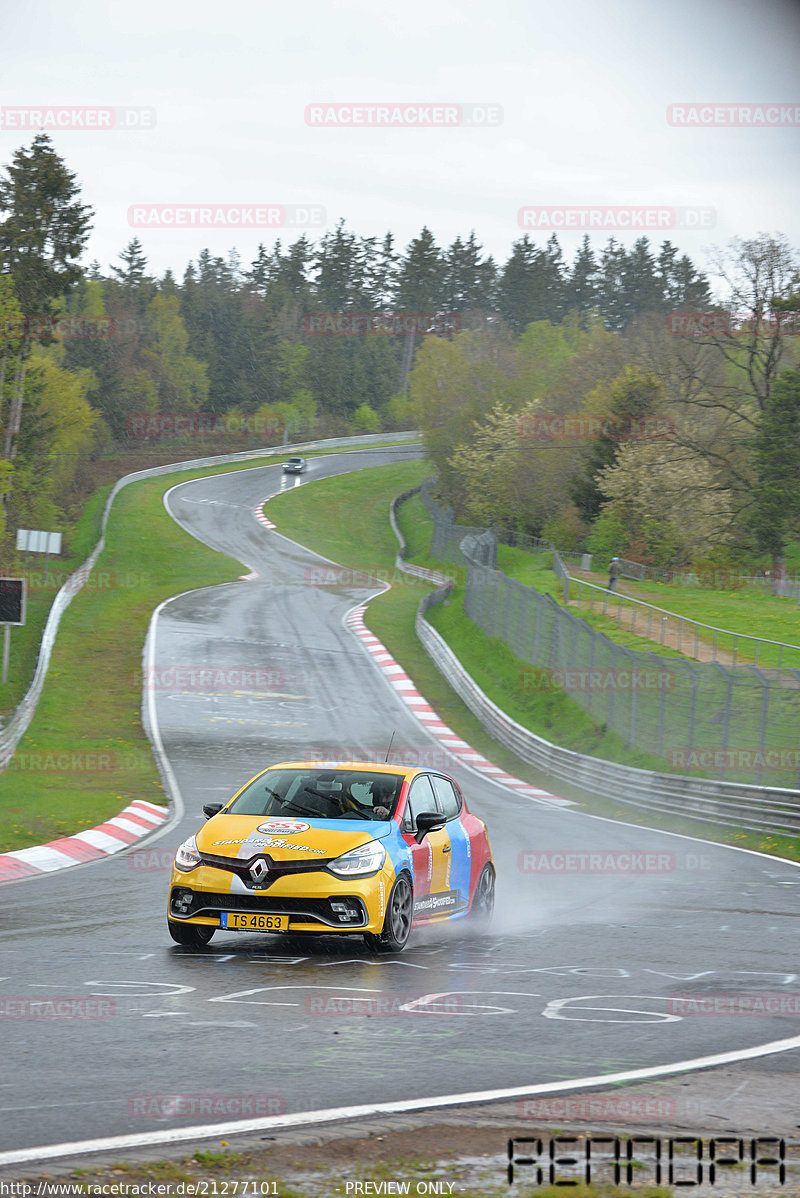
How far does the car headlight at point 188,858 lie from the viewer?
9.63 metres

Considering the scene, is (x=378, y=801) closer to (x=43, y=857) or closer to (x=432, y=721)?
(x=43, y=857)

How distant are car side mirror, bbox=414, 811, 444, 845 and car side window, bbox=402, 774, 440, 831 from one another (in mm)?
83

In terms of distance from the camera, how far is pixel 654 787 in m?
22.6

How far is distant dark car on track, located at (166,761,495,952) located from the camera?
9297 millimetres

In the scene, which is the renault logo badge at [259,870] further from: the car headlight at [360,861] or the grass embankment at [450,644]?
the grass embankment at [450,644]

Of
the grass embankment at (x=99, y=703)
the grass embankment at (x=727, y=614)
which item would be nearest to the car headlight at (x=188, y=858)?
the grass embankment at (x=99, y=703)

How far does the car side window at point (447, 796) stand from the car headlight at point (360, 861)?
76.0 inches

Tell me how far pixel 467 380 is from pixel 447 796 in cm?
7307

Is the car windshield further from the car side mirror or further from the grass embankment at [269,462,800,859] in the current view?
the grass embankment at [269,462,800,859]

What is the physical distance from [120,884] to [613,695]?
15246 mm

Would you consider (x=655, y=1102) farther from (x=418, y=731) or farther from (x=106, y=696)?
(x=106, y=696)

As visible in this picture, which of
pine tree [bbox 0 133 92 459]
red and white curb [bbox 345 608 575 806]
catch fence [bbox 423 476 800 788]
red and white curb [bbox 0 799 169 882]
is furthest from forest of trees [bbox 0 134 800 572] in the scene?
red and white curb [bbox 0 799 169 882]

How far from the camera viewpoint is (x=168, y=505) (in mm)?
79375

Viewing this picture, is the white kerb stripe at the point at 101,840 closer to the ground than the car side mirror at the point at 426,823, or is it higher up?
closer to the ground
